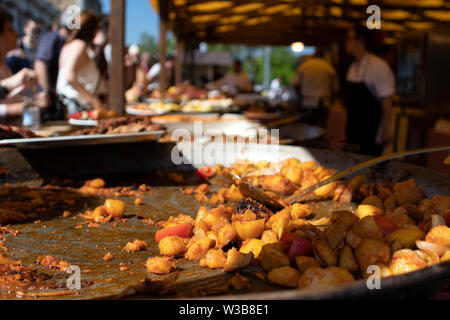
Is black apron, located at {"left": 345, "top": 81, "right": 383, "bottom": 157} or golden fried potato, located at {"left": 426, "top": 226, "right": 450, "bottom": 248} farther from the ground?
black apron, located at {"left": 345, "top": 81, "right": 383, "bottom": 157}

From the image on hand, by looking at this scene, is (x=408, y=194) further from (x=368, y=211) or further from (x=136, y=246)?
(x=136, y=246)

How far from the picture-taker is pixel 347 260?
981 millimetres

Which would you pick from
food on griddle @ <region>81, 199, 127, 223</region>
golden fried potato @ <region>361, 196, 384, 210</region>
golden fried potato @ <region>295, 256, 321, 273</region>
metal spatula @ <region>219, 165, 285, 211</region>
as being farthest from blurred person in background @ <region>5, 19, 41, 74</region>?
golden fried potato @ <region>295, 256, 321, 273</region>

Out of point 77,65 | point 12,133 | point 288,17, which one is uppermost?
point 288,17

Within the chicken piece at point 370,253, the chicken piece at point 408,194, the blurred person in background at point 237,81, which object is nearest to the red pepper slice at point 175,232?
the chicken piece at point 370,253

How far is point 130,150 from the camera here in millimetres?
2105

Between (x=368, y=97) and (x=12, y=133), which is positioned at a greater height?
(x=368, y=97)

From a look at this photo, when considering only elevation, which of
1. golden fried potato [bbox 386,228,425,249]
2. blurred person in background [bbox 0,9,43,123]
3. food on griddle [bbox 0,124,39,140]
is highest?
blurred person in background [bbox 0,9,43,123]

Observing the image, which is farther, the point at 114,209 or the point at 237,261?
Result: the point at 114,209

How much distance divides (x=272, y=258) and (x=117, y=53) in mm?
2828

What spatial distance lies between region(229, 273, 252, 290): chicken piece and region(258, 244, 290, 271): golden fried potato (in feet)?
0.28

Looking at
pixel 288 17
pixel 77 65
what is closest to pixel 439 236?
pixel 77 65

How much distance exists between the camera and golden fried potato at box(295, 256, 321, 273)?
974 millimetres

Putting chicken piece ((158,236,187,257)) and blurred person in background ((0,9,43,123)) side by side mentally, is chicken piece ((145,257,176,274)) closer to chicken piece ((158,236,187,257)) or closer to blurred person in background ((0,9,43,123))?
chicken piece ((158,236,187,257))
